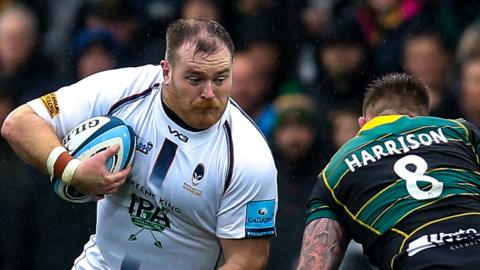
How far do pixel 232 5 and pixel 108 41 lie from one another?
853 mm

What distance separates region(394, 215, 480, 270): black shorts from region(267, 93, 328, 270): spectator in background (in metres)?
2.57

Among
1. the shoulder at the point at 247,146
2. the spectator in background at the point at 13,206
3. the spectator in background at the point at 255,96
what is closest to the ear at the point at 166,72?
the shoulder at the point at 247,146

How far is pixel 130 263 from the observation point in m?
5.12

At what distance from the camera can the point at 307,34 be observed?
22.4 feet

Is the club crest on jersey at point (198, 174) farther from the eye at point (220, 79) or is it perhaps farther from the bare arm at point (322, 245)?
the bare arm at point (322, 245)

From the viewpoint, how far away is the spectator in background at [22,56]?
7.27 m

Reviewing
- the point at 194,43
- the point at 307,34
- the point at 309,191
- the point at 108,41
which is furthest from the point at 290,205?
the point at 194,43

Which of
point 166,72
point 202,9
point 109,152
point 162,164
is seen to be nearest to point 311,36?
point 202,9

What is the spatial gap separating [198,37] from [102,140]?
0.60 metres

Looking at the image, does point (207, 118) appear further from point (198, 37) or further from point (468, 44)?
point (468, 44)

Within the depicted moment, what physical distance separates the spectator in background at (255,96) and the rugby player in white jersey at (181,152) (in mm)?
1751

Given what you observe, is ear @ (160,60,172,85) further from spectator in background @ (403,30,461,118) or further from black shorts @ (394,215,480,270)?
spectator in background @ (403,30,461,118)

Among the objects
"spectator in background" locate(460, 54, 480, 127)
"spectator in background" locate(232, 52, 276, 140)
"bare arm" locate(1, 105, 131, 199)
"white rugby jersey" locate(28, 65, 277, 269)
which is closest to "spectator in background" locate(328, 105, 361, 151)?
"spectator in background" locate(232, 52, 276, 140)

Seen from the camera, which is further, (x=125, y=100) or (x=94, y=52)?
(x=94, y=52)
